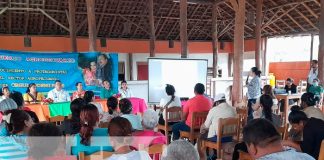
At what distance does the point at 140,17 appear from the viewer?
14.2 meters

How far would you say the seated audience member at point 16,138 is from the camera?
94.9 inches

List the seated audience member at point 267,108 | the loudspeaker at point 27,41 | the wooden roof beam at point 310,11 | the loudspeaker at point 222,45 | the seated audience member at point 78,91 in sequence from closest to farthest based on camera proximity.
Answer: the seated audience member at point 267,108 → the seated audience member at point 78,91 → the wooden roof beam at point 310,11 → the loudspeaker at point 27,41 → the loudspeaker at point 222,45

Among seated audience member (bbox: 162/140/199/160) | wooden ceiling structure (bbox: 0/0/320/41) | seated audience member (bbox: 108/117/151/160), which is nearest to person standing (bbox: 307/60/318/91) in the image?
wooden ceiling structure (bbox: 0/0/320/41)

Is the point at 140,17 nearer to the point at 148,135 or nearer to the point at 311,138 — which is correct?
the point at 148,135

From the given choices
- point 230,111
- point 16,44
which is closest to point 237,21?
point 230,111

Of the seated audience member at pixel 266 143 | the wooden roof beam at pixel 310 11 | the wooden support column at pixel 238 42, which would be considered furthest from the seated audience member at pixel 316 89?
the wooden roof beam at pixel 310 11

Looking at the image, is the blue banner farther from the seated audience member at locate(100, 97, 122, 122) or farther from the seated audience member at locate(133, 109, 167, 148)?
the seated audience member at locate(133, 109, 167, 148)

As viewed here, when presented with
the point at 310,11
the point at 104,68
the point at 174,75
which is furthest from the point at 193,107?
the point at 310,11

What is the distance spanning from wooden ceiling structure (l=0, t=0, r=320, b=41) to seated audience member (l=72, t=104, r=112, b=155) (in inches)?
371

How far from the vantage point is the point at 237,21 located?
698cm

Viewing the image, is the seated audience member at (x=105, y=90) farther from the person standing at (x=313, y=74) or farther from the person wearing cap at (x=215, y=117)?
the person standing at (x=313, y=74)

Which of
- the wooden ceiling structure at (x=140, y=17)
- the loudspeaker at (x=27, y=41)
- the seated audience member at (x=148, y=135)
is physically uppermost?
the wooden ceiling structure at (x=140, y=17)

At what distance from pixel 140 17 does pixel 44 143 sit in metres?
12.8

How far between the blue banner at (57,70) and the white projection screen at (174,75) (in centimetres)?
90
